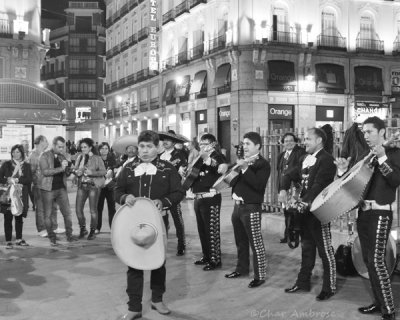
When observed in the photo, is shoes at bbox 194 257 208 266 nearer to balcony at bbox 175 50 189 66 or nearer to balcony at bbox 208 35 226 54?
balcony at bbox 208 35 226 54

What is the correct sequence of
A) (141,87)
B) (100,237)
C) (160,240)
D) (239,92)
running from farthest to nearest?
(141,87)
(239,92)
(100,237)
(160,240)

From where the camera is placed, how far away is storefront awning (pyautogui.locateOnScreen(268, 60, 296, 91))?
2723 centimetres

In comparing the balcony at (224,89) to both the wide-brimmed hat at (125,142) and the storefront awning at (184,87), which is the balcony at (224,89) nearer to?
the storefront awning at (184,87)

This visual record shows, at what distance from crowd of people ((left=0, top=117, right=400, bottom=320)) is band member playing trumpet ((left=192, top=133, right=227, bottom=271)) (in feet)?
0.05

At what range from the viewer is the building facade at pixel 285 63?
88.5ft

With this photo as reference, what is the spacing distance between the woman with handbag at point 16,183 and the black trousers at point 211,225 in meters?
3.08

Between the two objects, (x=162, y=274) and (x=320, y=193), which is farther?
(x=320, y=193)

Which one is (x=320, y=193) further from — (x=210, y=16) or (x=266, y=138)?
(x=210, y=16)

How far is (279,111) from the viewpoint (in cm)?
2753

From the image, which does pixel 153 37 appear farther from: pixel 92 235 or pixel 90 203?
pixel 92 235

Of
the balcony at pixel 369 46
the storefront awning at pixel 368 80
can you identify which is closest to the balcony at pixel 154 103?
the storefront awning at pixel 368 80

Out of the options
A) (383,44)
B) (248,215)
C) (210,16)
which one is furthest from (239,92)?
(248,215)

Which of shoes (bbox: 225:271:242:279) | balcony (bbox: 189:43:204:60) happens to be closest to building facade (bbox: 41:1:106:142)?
balcony (bbox: 189:43:204:60)

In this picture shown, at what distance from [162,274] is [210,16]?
2722 cm
